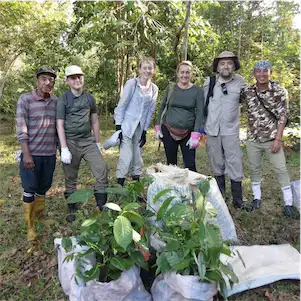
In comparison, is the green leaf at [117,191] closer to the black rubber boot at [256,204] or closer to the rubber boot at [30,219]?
the rubber boot at [30,219]

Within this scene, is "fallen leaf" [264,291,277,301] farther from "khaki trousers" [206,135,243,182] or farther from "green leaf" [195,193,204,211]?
"khaki trousers" [206,135,243,182]

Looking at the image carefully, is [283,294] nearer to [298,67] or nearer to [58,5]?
[298,67]

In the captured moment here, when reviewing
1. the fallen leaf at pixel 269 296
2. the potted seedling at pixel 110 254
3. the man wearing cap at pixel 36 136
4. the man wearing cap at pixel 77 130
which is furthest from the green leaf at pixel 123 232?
the man wearing cap at pixel 36 136

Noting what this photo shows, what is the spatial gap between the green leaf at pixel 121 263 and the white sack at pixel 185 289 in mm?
243

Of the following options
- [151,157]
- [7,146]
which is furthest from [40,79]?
[7,146]

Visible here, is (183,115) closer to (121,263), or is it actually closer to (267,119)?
(267,119)

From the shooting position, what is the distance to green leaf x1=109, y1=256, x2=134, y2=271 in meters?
1.93

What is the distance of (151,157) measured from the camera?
6.74m

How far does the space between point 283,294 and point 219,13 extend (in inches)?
615

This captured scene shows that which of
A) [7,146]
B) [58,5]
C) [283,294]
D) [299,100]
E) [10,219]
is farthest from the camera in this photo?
[58,5]

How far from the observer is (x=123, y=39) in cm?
743

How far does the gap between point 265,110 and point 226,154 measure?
0.65 metres

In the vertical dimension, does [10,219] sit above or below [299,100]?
below

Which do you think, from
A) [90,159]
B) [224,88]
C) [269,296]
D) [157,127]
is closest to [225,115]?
[224,88]
